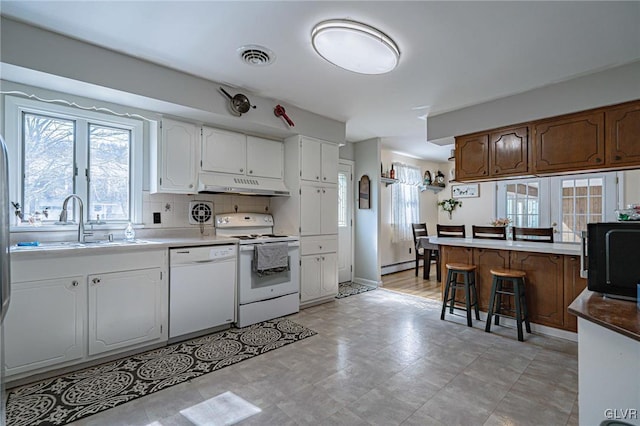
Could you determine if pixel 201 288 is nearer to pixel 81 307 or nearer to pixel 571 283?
pixel 81 307

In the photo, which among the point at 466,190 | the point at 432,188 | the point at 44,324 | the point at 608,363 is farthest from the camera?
the point at 432,188

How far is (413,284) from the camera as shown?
17.4 feet

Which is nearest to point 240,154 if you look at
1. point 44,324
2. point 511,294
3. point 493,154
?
point 44,324

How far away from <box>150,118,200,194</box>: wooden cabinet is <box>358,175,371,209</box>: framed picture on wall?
A: 2.89 metres

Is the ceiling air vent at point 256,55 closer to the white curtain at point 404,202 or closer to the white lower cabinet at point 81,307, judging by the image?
the white lower cabinet at point 81,307

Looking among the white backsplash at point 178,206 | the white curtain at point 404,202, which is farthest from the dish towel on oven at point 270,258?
the white curtain at point 404,202

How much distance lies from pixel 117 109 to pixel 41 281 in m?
1.61

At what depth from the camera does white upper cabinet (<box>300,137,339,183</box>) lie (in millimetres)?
3990

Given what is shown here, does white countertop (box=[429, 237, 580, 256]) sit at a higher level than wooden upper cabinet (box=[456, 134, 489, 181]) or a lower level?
lower

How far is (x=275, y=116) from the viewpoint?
359cm

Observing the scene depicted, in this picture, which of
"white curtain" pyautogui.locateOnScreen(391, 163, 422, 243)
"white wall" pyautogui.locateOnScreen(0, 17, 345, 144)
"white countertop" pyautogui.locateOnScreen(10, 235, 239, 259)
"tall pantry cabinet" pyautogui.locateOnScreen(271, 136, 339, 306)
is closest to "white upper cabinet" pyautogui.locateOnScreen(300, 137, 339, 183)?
"tall pantry cabinet" pyautogui.locateOnScreen(271, 136, 339, 306)

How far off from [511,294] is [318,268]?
2.20 metres

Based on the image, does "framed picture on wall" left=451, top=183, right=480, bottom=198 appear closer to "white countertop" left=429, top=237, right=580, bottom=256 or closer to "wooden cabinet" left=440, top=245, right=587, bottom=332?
"white countertop" left=429, top=237, right=580, bottom=256

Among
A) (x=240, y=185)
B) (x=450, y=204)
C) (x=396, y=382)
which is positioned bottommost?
(x=396, y=382)
